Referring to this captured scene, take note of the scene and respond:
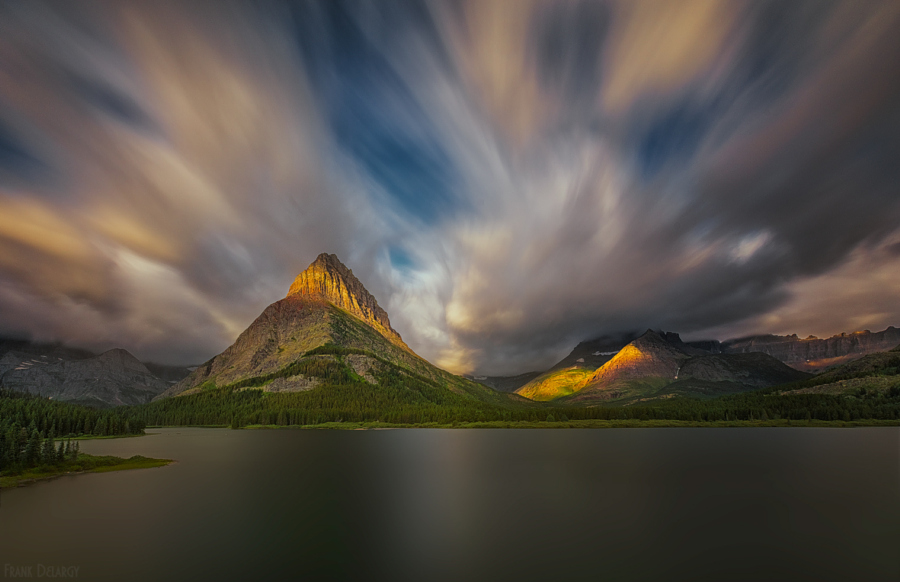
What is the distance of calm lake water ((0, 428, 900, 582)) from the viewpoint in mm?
28938

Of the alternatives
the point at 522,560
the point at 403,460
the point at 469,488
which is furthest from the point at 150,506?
the point at 403,460

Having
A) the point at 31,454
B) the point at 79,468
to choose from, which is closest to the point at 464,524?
the point at 79,468

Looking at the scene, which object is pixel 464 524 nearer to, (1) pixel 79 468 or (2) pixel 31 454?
(1) pixel 79 468

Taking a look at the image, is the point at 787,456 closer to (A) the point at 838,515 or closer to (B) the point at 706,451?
(B) the point at 706,451

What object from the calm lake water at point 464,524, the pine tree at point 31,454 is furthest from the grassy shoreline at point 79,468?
the calm lake water at point 464,524

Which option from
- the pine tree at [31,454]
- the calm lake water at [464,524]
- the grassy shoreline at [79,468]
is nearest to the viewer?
the calm lake water at [464,524]

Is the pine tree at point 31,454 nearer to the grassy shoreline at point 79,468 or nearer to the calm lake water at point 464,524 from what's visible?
the grassy shoreline at point 79,468

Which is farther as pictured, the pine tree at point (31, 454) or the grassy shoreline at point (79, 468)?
the pine tree at point (31, 454)

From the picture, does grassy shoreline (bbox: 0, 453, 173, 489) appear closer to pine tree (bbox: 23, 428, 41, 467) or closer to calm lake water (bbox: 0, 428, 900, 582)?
pine tree (bbox: 23, 428, 41, 467)

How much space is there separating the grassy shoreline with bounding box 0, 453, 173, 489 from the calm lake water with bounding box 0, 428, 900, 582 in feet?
20.4

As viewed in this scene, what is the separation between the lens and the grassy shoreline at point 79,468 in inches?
2448

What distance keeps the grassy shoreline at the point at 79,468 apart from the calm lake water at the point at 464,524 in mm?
6231

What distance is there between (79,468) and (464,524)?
81.4 meters

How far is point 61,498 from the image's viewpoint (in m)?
50.7
